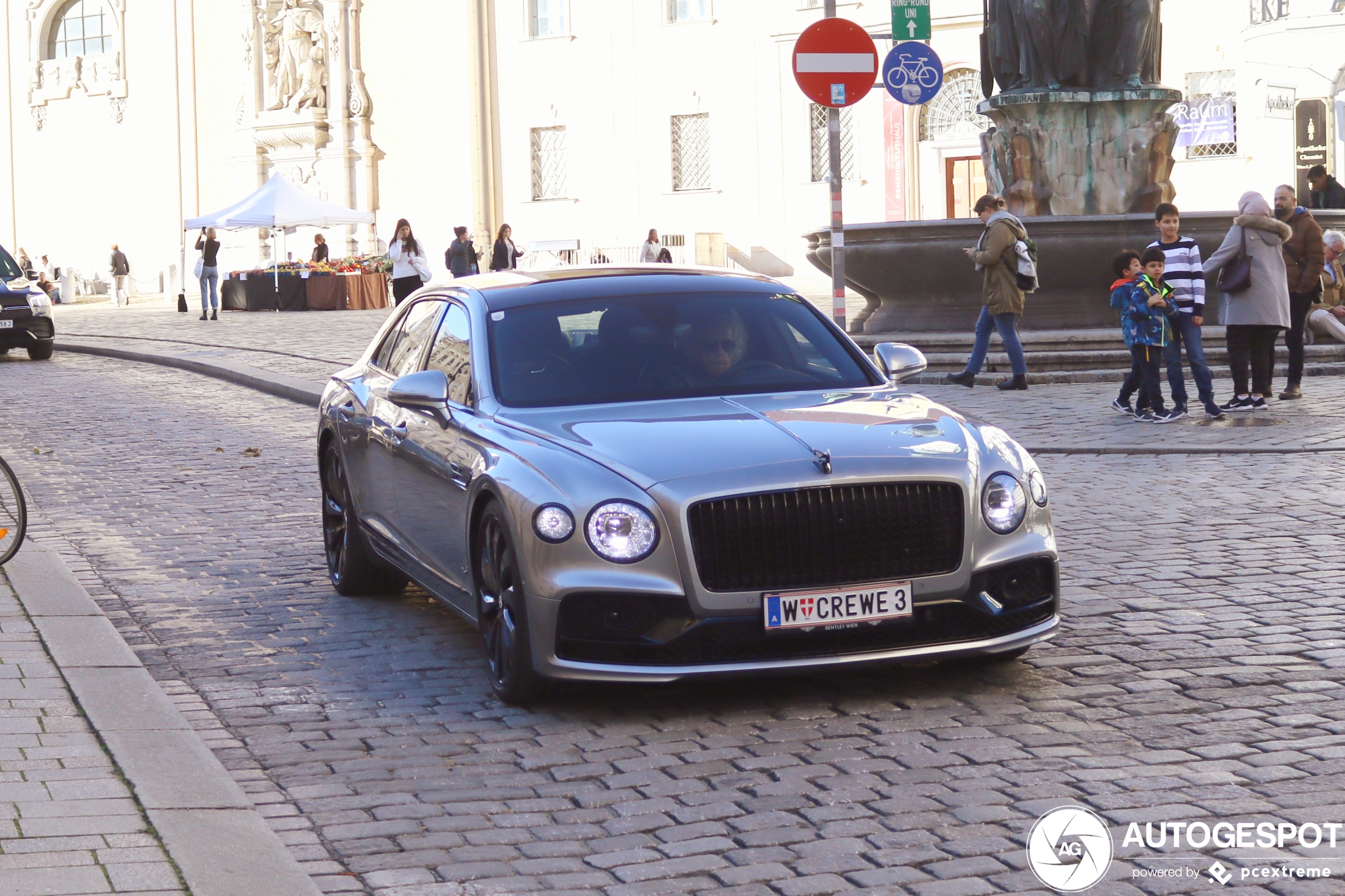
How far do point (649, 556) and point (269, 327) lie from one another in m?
26.0

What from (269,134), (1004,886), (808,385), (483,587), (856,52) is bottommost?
(1004,886)

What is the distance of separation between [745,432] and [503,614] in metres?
0.98

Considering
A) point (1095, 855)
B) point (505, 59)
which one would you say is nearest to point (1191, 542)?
point (1095, 855)

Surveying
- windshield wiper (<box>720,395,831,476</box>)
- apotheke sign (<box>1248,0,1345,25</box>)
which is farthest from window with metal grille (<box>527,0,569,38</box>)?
windshield wiper (<box>720,395,831,476</box>)

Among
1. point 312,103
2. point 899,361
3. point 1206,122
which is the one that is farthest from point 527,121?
point 899,361

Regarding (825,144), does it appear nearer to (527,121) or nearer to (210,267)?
(527,121)

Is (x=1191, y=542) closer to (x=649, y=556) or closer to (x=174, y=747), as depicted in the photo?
(x=649, y=556)

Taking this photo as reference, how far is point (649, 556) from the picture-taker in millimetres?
→ 5516

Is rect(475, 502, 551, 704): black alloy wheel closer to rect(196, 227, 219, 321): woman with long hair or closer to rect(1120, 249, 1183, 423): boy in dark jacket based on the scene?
rect(1120, 249, 1183, 423): boy in dark jacket

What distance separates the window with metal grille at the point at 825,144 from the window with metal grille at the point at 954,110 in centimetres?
153

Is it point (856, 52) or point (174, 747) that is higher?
point (856, 52)

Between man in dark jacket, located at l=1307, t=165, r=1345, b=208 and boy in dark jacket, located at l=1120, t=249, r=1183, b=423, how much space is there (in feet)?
18.5

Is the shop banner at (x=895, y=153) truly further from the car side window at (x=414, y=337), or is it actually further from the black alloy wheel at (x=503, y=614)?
the black alloy wheel at (x=503, y=614)

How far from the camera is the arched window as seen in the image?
56719 mm
